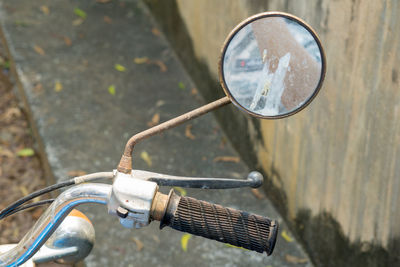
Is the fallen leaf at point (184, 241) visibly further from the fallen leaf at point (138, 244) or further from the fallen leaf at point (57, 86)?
the fallen leaf at point (57, 86)

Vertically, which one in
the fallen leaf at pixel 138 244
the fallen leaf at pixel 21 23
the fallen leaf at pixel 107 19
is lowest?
the fallen leaf at pixel 138 244

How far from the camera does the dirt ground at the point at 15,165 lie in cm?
427

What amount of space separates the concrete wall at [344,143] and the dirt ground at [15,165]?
1775mm

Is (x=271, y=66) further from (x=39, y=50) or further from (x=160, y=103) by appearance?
(x=39, y=50)

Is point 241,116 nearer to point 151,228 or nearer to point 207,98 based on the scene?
point 207,98

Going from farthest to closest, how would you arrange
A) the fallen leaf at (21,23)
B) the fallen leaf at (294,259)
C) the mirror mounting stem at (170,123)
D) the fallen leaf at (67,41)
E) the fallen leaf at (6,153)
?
the fallen leaf at (21,23), the fallen leaf at (67,41), the fallen leaf at (6,153), the fallen leaf at (294,259), the mirror mounting stem at (170,123)

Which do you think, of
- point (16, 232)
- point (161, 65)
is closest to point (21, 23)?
point (161, 65)

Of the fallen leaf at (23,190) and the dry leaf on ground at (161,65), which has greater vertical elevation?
the dry leaf on ground at (161,65)

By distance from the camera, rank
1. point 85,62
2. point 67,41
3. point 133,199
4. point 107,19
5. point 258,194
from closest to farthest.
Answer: point 133,199 < point 258,194 < point 85,62 < point 67,41 < point 107,19

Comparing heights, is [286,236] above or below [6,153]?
below

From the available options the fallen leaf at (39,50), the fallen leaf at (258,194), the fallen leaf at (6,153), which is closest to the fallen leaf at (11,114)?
the fallen leaf at (6,153)

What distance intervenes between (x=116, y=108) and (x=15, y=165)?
3.08 feet

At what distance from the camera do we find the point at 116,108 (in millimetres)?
4836

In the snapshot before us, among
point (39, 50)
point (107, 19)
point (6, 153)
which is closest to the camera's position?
point (6, 153)
